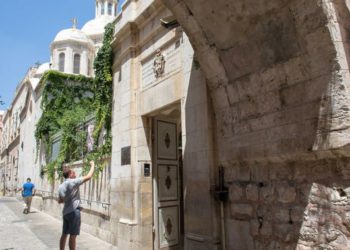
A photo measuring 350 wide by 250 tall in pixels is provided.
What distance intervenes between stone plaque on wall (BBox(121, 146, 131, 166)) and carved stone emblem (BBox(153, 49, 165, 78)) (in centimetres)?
175

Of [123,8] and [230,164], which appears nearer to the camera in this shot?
[230,164]

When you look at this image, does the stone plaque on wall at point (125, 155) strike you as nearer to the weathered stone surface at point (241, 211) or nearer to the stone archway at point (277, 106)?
the stone archway at point (277, 106)

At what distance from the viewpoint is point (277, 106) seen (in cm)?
362

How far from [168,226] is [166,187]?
2.66 ft

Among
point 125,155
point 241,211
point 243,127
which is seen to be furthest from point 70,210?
point 243,127

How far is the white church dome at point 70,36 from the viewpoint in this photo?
2511cm

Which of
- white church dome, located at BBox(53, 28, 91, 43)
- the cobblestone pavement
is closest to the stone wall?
the cobblestone pavement

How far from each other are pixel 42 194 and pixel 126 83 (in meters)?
11.2

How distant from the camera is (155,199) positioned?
7129 millimetres

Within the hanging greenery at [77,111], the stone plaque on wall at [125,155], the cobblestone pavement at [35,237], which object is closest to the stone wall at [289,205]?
the stone plaque on wall at [125,155]

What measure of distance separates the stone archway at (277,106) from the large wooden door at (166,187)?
9.36 ft

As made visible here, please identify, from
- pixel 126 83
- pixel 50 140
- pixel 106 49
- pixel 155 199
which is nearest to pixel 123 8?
pixel 106 49

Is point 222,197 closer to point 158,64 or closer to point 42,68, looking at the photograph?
point 158,64

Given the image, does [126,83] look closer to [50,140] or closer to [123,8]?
[123,8]
